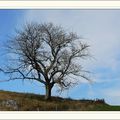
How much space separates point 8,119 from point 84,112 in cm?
38

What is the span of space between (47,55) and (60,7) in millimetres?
256

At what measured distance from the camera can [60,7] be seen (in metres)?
2.16

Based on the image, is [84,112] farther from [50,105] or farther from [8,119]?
[8,119]

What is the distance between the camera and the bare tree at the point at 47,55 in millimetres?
2178

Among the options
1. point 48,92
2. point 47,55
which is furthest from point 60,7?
point 48,92

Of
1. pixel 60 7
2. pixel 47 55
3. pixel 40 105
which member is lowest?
pixel 40 105

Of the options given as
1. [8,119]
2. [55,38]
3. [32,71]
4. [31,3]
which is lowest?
[8,119]

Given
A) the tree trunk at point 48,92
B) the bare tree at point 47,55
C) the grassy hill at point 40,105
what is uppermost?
the bare tree at point 47,55

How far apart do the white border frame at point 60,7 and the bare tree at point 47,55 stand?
0.10m

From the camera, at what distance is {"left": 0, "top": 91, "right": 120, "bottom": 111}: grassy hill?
2135mm

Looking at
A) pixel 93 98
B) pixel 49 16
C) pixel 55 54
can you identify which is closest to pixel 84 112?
pixel 93 98

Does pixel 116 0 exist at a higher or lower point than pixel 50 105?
higher

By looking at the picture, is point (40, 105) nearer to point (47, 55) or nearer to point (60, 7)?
point (47, 55)

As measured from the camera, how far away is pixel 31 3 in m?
2.16
